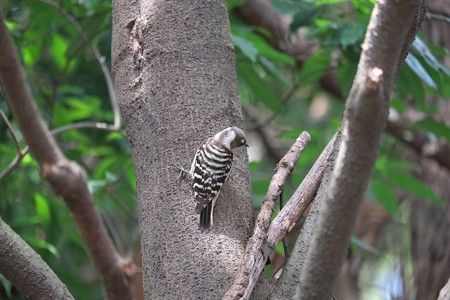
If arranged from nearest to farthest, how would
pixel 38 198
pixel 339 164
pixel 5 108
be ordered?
pixel 339 164, pixel 5 108, pixel 38 198

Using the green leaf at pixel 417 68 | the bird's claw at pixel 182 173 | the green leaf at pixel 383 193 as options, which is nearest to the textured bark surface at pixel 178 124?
the bird's claw at pixel 182 173

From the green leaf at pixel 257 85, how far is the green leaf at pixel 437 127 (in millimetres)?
Result: 627

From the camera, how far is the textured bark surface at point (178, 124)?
5.76 feet

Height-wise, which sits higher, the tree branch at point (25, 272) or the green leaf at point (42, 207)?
the tree branch at point (25, 272)

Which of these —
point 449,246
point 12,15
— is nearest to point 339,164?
point 12,15

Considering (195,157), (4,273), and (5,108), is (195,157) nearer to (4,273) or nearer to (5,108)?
(4,273)

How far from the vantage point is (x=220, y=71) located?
6.56 ft

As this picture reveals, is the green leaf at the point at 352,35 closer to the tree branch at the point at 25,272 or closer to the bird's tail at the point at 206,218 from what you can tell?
the bird's tail at the point at 206,218

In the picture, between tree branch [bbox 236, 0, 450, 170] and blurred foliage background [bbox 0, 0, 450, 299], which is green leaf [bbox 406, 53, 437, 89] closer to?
blurred foliage background [bbox 0, 0, 450, 299]

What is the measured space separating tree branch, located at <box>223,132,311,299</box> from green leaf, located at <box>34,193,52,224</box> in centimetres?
163

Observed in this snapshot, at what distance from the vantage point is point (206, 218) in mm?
1851

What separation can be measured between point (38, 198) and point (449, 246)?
210 cm

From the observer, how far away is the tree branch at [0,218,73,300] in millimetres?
1784

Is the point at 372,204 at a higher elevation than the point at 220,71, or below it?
below
